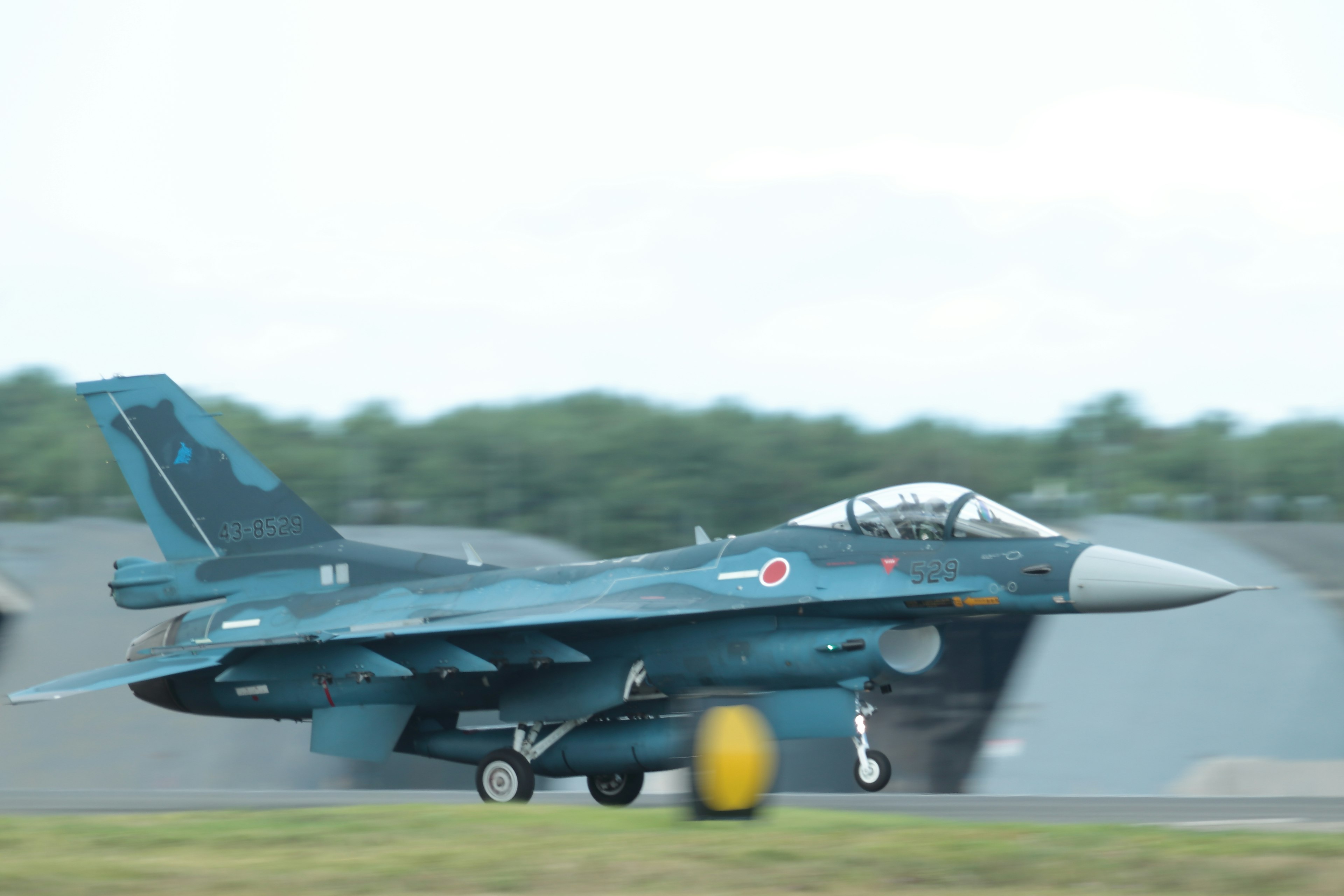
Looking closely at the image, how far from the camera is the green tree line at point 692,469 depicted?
97.5 feet

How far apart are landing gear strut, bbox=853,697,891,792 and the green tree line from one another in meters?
14.7

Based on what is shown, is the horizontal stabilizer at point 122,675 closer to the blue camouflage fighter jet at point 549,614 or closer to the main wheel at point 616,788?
the blue camouflage fighter jet at point 549,614

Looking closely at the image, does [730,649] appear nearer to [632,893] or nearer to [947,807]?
[947,807]

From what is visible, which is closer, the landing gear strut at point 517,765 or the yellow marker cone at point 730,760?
the yellow marker cone at point 730,760

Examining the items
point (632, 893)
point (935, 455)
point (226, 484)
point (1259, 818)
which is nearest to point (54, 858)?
point (632, 893)

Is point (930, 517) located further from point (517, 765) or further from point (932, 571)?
point (517, 765)

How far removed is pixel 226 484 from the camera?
16.3 metres

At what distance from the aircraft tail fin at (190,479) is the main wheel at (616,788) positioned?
15.0 ft

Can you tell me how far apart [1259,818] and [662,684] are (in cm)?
581

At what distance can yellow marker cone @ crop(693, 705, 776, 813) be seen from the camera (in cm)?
890

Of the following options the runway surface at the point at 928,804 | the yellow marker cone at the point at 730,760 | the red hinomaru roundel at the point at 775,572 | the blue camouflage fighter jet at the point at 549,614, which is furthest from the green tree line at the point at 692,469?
the yellow marker cone at the point at 730,760

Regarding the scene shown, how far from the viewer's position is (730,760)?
29.1 feet

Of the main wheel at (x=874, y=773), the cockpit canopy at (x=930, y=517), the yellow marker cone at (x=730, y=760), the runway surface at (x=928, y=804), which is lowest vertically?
the runway surface at (x=928, y=804)

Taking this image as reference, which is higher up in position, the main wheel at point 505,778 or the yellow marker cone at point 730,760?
the yellow marker cone at point 730,760
